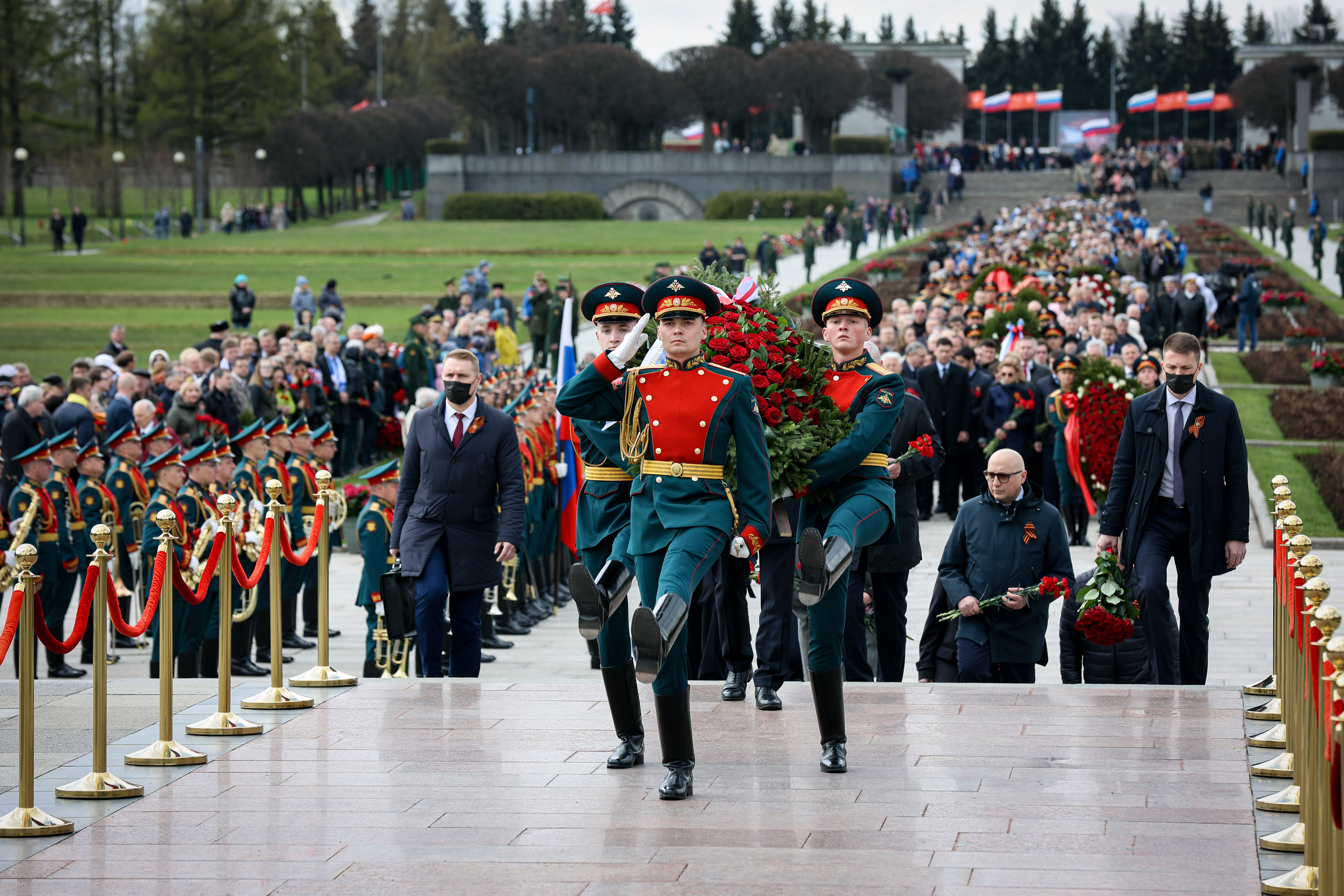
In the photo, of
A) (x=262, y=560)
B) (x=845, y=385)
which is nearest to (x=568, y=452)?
(x=262, y=560)

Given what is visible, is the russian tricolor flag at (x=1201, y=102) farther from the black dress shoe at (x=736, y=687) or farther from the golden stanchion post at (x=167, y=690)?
the golden stanchion post at (x=167, y=690)

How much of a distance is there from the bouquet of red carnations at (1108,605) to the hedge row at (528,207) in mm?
65675

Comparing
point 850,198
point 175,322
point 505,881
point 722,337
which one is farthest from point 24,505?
point 850,198

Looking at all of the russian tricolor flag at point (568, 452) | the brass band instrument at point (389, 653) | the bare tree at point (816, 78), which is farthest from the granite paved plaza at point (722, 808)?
the bare tree at point (816, 78)

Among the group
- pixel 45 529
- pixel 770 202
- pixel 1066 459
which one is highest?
pixel 770 202

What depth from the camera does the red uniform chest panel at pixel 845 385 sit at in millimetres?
7051

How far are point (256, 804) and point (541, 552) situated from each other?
25.9ft

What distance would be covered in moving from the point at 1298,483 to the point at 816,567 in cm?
1349

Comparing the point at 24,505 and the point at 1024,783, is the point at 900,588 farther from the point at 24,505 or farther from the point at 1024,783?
the point at 24,505

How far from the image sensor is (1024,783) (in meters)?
6.30

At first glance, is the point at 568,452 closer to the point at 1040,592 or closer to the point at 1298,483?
the point at 1040,592

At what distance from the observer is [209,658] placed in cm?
1070

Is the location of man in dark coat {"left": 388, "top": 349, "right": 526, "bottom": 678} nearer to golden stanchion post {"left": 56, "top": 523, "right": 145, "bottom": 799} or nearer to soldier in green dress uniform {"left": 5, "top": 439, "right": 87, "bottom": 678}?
golden stanchion post {"left": 56, "top": 523, "right": 145, "bottom": 799}

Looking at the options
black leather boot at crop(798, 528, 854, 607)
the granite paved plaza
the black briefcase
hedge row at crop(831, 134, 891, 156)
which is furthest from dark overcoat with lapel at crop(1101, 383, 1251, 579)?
hedge row at crop(831, 134, 891, 156)
